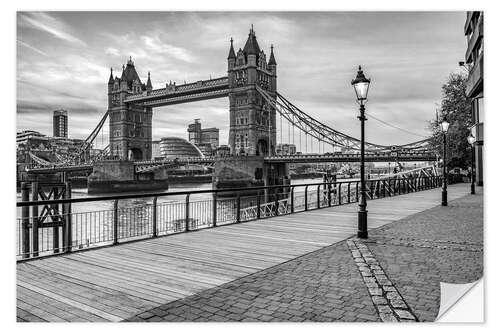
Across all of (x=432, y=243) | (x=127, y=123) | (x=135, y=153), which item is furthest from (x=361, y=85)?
(x=135, y=153)

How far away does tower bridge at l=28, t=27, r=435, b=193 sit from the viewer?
158 feet

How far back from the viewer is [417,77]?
8719 millimetres

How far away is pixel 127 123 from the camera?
7794cm

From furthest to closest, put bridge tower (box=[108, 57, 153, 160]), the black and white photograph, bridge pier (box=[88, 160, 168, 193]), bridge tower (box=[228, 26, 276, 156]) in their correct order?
bridge tower (box=[108, 57, 153, 160]) < bridge tower (box=[228, 26, 276, 156]) < bridge pier (box=[88, 160, 168, 193]) < the black and white photograph

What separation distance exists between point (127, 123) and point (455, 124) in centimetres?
6059

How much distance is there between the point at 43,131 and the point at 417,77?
750cm

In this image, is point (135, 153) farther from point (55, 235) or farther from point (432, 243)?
point (432, 243)

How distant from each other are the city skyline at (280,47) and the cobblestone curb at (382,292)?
380 cm

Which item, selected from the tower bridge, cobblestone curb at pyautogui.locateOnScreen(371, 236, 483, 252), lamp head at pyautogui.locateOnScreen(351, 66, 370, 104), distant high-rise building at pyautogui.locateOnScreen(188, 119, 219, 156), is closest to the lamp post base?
cobblestone curb at pyautogui.locateOnScreen(371, 236, 483, 252)

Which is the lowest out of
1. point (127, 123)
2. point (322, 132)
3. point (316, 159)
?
point (316, 159)

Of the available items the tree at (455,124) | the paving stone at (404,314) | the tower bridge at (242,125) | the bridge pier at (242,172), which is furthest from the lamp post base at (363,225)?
the bridge pier at (242,172)

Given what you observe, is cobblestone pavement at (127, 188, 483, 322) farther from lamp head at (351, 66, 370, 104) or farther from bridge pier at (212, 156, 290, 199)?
bridge pier at (212, 156, 290, 199)
